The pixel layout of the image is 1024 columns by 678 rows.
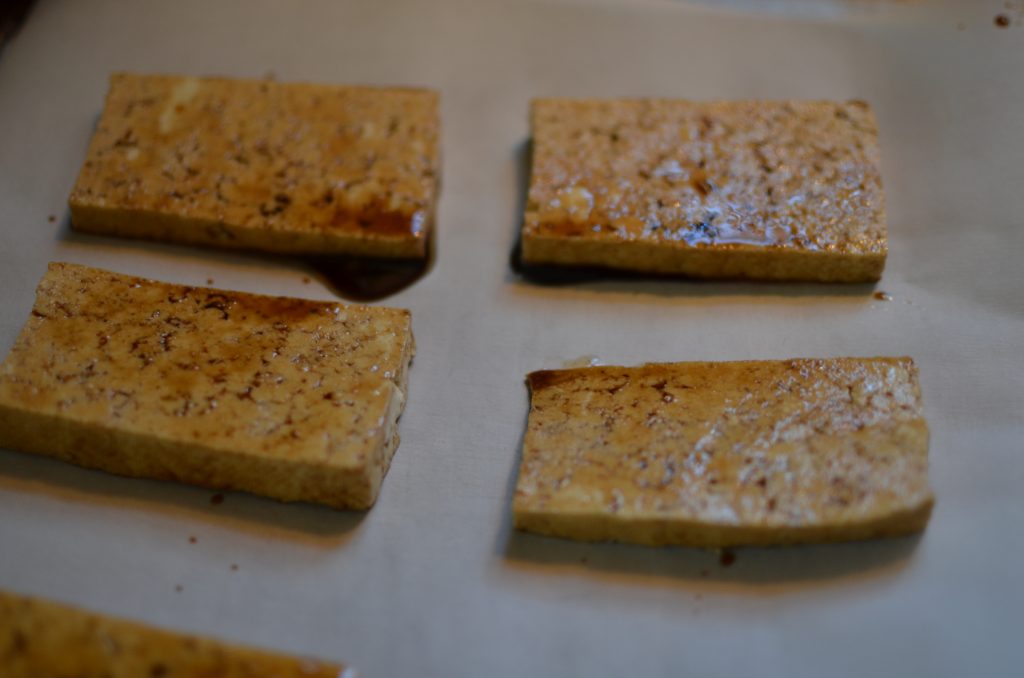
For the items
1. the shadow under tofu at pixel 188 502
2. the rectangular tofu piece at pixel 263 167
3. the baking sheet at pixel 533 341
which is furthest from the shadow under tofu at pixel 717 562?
the rectangular tofu piece at pixel 263 167

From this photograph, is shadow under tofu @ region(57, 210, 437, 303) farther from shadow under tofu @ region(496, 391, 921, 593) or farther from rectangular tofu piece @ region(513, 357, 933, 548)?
shadow under tofu @ region(496, 391, 921, 593)

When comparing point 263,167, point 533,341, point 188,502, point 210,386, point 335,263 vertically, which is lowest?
point 188,502

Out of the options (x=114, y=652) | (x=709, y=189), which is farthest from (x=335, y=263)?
(x=114, y=652)

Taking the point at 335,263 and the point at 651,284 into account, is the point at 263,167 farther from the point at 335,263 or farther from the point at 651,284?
the point at 651,284

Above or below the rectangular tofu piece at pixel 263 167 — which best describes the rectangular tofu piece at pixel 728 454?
below

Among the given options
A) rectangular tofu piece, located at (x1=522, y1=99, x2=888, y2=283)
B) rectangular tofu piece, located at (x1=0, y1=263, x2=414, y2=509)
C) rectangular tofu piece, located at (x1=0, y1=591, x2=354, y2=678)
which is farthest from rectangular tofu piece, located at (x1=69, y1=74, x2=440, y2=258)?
rectangular tofu piece, located at (x1=0, y1=591, x2=354, y2=678)

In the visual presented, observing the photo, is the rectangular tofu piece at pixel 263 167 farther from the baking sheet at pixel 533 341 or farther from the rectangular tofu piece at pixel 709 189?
the rectangular tofu piece at pixel 709 189
